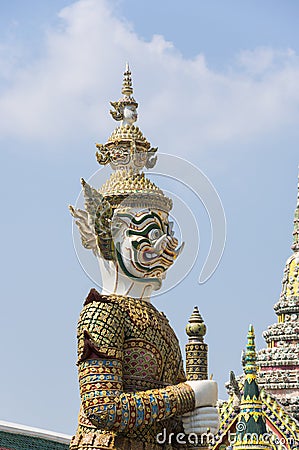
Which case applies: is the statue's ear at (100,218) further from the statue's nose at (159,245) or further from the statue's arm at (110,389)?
the statue's arm at (110,389)

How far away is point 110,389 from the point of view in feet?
37.4

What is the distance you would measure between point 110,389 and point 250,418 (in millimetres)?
1421

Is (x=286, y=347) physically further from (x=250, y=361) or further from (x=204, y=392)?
(x=204, y=392)

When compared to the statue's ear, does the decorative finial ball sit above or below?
below

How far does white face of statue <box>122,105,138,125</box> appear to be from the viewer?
41.9 feet

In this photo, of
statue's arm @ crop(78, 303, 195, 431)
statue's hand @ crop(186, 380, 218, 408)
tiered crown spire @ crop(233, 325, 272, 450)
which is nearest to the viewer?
statue's arm @ crop(78, 303, 195, 431)

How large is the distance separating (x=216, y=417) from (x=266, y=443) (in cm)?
62

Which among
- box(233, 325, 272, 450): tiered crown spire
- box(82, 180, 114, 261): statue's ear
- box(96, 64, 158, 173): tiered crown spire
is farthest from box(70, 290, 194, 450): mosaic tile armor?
box(96, 64, 158, 173): tiered crown spire

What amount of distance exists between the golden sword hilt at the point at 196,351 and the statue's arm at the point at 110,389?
1.50ft

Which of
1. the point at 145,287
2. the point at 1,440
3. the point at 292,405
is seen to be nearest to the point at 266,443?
the point at 145,287

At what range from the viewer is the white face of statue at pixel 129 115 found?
12.8 m

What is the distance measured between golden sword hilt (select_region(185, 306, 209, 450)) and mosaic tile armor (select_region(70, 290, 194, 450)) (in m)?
0.21

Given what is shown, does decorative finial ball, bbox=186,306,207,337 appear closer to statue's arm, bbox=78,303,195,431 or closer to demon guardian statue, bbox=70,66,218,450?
demon guardian statue, bbox=70,66,218,450

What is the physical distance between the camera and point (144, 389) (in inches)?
462
